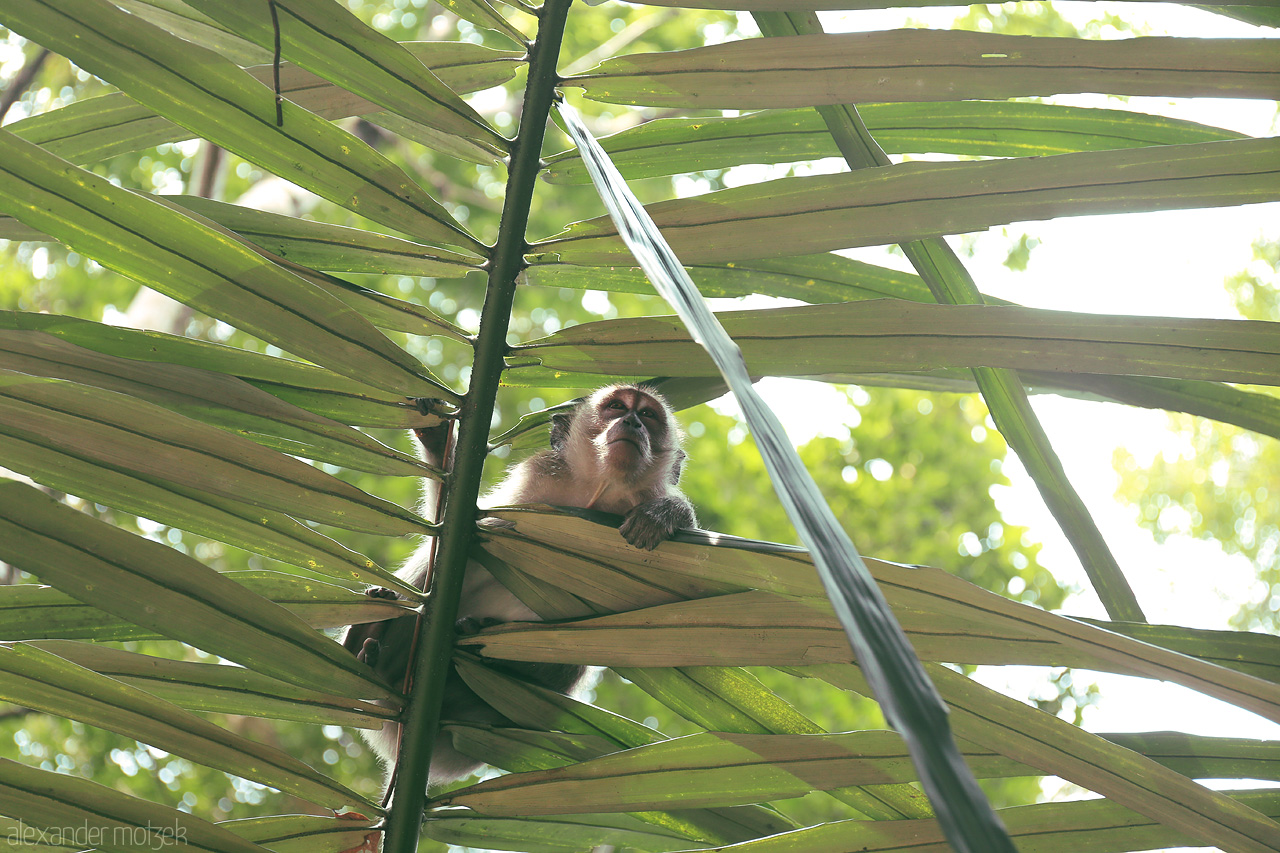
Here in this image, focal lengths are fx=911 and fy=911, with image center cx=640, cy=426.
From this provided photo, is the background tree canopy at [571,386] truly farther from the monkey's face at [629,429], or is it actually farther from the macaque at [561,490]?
the monkey's face at [629,429]

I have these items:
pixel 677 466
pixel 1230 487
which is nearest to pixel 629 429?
pixel 677 466

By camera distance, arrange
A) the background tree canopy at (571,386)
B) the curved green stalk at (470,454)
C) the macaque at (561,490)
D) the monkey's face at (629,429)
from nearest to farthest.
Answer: the background tree canopy at (571,386) → the curved green stalk at (470,454) → the macaque at (561,490) → the monkey's face at (629,429)

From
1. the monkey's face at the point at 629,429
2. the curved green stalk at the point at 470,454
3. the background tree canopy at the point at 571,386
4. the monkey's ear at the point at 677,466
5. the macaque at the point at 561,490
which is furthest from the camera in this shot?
the monkey's ear at the point at 677,466

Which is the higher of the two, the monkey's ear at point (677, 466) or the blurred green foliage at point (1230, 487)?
the blurred green foliage at point (1230, 487)

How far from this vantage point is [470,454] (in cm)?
136

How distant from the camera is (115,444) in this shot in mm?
1146

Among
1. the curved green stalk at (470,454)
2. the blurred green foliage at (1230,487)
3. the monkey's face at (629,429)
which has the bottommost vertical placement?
the curved green stalk at (470,454)

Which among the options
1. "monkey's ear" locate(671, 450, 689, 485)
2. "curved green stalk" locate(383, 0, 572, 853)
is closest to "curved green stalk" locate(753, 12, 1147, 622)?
"curved green stalk" locate(383, 0, 572, 853)

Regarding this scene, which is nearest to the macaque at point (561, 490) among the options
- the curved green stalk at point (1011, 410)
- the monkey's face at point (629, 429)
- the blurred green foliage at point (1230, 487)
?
the monkey's face at point (629, 429)

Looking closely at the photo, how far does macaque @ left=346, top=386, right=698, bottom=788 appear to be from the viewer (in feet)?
7.84

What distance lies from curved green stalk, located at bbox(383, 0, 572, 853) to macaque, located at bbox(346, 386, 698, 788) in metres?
0.46

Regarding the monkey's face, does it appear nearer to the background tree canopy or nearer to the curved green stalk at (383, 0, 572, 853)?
the background tree canopy

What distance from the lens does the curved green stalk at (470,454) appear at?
1.28 metres

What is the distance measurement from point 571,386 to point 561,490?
7.11 feet
